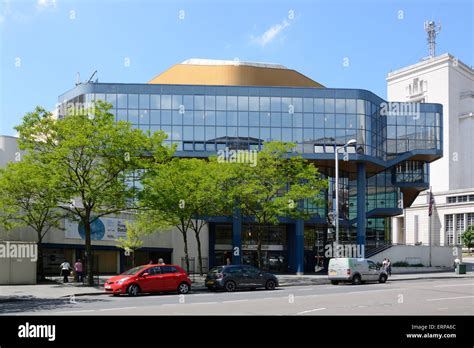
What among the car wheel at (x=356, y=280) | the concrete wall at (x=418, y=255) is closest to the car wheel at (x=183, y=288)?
the car wheel at (x=356, y=280)

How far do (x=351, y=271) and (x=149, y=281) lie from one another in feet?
46.0

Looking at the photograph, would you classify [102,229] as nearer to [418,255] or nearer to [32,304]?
[32,304]

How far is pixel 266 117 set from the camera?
186 feet

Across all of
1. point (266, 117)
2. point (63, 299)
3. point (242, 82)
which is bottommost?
point (63, 299)

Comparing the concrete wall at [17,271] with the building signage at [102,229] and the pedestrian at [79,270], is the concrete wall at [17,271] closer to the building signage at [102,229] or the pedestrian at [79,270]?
the pedestrian at [79,270]

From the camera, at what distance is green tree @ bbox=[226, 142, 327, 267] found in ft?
132

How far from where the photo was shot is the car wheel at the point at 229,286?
30391 mm

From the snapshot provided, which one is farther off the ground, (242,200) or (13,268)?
(242,200)

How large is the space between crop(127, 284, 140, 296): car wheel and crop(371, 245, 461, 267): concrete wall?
114ft

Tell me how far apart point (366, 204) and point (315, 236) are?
673 cm
